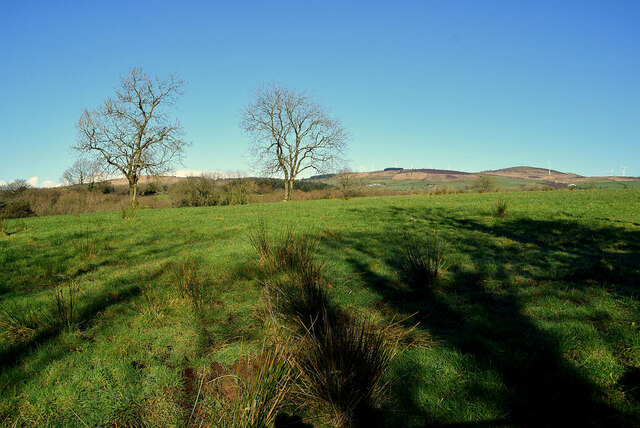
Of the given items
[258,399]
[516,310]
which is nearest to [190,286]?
[258,399]

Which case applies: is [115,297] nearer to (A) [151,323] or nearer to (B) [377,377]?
(A) [151,323]

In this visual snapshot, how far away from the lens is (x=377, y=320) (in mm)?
3943

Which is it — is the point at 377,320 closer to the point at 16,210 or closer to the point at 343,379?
the point at 343,379

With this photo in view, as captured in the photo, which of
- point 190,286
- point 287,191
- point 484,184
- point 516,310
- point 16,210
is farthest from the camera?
point 484,184

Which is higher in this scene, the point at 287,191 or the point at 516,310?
the point at 287,191

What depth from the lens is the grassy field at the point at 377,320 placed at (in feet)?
8.25

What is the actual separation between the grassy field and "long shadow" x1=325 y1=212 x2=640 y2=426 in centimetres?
2

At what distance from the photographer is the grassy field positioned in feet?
8.25

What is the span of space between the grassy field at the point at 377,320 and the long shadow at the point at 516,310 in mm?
18

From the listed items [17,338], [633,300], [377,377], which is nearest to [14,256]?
[17,338]

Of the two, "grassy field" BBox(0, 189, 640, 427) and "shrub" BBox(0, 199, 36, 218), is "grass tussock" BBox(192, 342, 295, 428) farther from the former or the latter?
"shrub" BBox(0, 199, 36, 218)

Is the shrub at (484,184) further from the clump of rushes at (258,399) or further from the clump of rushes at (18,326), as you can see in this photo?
the clump of rushes at (18,326)

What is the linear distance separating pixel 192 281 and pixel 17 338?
6.86ft

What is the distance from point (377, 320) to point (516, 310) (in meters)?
1.96
